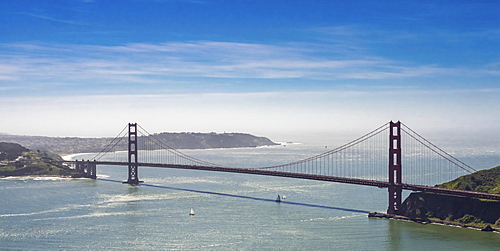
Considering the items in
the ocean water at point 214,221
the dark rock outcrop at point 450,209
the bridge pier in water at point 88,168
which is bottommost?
the ocean water at point 214,221

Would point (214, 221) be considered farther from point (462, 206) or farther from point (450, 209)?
point (462, 206)

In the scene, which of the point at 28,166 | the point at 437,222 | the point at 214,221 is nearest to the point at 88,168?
the point at 28,166

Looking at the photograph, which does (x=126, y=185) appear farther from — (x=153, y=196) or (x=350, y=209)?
(x=350, y=209)

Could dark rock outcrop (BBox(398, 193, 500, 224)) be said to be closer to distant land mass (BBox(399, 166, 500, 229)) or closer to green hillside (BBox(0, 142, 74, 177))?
distant land mass (BBox(399, 166, 500, 229))

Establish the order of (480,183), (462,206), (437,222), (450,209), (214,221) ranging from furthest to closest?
(480,183)
(214,221)
(450,209)
(437,222)
(462,206)

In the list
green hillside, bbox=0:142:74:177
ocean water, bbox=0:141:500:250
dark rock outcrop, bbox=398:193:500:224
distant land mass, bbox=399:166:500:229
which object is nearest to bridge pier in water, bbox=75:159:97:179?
green hillside, bbox=0:142:74:177

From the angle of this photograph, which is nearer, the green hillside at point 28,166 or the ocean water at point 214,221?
the ocean water at point 214,221

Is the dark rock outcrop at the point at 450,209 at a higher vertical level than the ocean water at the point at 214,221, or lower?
higher

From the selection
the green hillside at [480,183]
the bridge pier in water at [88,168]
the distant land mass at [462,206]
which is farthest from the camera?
the bridge pier in water at [88,168]

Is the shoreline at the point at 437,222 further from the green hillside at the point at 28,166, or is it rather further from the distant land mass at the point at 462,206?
the green hillside at the point at 28,166

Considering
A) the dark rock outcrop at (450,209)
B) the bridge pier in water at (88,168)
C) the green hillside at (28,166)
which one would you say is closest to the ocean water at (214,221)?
the dark rock outcrop at (450,209)

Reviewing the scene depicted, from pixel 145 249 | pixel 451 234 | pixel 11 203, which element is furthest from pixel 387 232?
pixel 11 203
